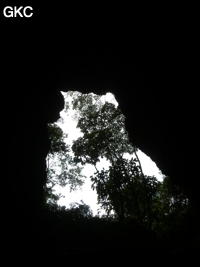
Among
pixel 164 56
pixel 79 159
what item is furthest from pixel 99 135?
pixel 164 56

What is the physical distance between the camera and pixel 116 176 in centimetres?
2262

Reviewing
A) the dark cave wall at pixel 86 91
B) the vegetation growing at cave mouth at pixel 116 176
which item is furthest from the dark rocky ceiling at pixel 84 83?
the vegetation growing at cave mouth at pixel 116 176

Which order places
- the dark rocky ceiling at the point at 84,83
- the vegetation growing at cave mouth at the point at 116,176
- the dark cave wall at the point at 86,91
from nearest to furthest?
the dark rocky ceiling at the point at 84,83, the dark cave wall at the point at 86,91, the vegetation growing at cave mouth at the point at 116,176

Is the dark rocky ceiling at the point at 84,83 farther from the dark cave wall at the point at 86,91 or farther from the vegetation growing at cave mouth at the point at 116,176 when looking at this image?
the vegetation growing at cave mouth at the point at 116,176

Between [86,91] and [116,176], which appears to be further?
[116,176]

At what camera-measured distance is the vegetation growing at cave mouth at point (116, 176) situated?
22.2 m

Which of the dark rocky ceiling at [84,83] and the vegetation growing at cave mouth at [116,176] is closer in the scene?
the dark rocky ceiling at [84,83]

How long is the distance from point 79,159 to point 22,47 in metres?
16.9

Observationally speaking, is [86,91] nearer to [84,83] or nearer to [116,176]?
[84,83]

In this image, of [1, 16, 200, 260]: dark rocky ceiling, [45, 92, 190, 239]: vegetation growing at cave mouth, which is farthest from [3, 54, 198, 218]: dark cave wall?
[45, 92, 190, 239]: vegetation growing at cave mouth

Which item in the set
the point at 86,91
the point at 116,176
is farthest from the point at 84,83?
the point at 116,176

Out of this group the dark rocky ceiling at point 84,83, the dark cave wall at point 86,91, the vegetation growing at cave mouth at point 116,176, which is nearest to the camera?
the dark rocky ceiling at point 84,83

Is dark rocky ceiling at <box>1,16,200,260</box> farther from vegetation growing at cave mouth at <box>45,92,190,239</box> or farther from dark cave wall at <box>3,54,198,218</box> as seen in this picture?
vegetation growing at cave mouth at <box>45,92,190,239</box>

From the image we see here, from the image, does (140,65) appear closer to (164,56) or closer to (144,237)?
(164,56)
